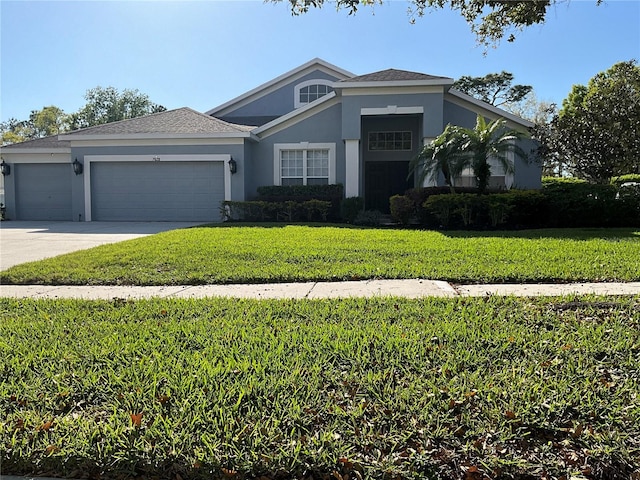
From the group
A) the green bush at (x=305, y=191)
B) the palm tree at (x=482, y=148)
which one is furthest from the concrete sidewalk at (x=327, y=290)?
the green bush at (x=305, y=191)

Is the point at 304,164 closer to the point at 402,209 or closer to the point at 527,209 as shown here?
the point at 402,209

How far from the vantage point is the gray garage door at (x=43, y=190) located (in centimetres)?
1945

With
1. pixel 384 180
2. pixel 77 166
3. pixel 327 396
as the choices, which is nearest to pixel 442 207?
pixel 384 180

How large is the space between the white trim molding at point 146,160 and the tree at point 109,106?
94.5ft

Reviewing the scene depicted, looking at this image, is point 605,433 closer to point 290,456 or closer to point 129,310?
point 290,456

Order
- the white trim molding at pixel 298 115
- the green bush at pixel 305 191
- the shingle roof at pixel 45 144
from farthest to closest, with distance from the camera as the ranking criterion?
the shingle roof at pixel 45 144 → the white trim molding at pixel 298 115 → the green bush at pixel 305 191

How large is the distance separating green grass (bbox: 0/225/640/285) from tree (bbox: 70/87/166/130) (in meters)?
39.2

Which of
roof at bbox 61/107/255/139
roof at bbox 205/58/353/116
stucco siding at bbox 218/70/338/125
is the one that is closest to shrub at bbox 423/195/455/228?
roof at bbox 61/107/255/139

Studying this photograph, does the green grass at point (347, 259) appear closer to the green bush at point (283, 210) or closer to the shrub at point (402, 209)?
the shrub at point (402, 209)

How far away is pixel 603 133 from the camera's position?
58.2 feet

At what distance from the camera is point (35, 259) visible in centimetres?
881

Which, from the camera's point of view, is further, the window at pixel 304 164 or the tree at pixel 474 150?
the window at pixel 304 164

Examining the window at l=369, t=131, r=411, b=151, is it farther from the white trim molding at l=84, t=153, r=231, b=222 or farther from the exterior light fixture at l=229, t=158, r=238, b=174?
the white trim molding at l=84, t=153, r=231, b=222

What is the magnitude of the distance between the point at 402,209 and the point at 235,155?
7024 mm
